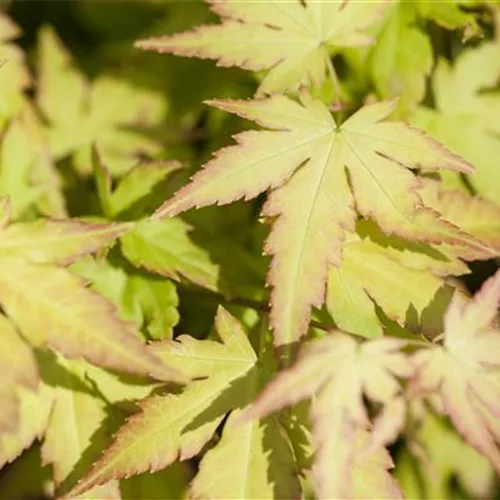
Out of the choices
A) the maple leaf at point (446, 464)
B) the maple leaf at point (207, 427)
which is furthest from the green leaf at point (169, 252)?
the maple leaf at point (446, 464)

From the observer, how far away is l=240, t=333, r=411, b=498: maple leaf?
36.6 inches

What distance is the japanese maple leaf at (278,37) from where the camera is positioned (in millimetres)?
1313

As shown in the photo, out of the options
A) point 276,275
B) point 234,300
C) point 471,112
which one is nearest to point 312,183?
point 276,275

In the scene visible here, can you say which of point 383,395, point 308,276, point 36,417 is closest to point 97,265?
point 36,417

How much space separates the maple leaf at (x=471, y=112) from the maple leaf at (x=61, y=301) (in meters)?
0.74

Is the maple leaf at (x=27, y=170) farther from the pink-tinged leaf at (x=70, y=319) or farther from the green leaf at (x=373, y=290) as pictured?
the green leaf at (x=373, y=290)

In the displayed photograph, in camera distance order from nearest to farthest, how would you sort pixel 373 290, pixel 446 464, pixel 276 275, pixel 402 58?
1. pixel 276 275
2. pixel 373 290
3. pixel 402 58
4. pixel 446 464

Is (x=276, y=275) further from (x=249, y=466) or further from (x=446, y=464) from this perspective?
(x=446, y=464)

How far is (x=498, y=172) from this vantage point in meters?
1.58

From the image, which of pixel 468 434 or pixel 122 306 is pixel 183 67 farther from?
pixel 468 434

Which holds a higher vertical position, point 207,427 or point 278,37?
point 278,37

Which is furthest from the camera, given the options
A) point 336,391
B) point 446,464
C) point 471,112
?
point 446,464

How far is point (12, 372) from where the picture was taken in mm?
1007

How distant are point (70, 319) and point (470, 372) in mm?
485
